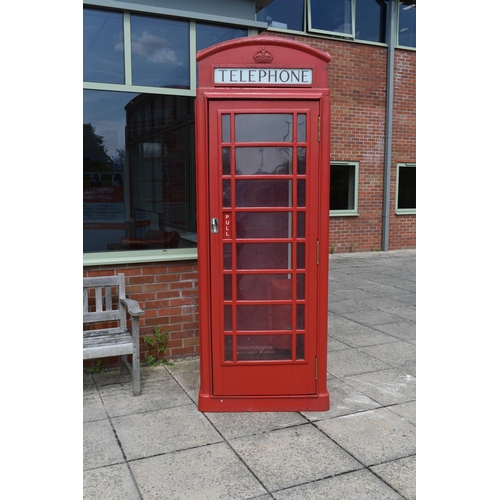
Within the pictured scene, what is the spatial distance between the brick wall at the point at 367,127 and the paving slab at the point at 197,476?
29.9ft

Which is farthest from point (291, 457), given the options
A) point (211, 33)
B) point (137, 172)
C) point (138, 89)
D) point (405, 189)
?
point (405, 189)

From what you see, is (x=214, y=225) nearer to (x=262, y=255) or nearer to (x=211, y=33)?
(x=262, y=255)

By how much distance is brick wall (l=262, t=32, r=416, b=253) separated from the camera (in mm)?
11688

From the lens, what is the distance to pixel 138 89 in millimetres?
4680

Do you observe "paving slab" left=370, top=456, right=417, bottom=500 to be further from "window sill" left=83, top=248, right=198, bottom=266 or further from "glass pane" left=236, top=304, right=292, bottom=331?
"window sill" left=83, top=248, right=198, bottom=266

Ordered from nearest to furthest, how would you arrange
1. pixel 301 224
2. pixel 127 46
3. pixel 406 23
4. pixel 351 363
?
pixel 301 224, pixel 127 46, pixel 351 363, pixel 406 23

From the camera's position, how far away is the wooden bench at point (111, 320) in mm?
4105

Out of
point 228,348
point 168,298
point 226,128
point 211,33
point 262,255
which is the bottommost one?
point 228,348

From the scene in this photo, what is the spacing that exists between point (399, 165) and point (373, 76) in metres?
2.31

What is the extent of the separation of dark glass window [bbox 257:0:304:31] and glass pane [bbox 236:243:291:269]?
835 centimetres

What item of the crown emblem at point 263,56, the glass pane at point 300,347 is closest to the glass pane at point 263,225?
the glass pane at point 300,347

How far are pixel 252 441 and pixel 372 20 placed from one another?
37.4ft

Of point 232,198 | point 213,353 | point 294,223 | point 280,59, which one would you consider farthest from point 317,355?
point 280,59

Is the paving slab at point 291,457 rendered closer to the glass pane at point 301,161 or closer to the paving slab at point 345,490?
the paving slab at point 345,490
